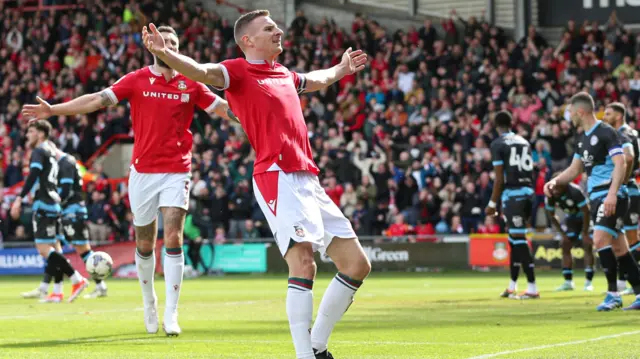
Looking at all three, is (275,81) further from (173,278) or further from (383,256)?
(383,256)

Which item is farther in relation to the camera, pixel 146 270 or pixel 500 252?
pixel 500 252

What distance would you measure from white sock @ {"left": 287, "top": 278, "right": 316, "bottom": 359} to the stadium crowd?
65.9 feet

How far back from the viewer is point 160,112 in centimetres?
1083

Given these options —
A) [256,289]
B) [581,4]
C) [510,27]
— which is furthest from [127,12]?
[256,289]

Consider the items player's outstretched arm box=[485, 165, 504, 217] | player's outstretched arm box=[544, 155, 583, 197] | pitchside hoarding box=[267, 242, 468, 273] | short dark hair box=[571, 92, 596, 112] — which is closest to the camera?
short dark hair box=[571, 92, 596, 112]

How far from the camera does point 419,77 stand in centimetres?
3222

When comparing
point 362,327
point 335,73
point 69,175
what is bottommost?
point 362,327

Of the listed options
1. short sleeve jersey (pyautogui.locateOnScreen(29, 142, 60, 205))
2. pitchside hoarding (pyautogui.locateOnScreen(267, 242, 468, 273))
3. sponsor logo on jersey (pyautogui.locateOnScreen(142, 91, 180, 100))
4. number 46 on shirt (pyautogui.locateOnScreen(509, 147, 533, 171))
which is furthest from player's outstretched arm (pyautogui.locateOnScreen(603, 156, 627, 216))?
pitchside hoarding (pyautogui.locateOnScreen(267, 242, 468, 273))

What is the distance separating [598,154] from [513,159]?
9.97 feet

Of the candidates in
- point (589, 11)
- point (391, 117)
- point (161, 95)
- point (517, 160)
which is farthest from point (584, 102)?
point (589, 11)

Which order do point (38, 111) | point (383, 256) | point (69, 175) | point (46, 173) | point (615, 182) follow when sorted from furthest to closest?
point (383, 256), point (69, 175), point (46, 173), point (615, 182), point (38, 111)

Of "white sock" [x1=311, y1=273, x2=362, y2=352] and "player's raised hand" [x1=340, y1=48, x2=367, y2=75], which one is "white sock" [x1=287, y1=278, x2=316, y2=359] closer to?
"white sock" [x1=311, y1=273, x2=362, y2=352]

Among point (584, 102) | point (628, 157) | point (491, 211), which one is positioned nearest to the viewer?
point (584, 102)

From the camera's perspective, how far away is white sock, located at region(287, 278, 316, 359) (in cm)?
708
